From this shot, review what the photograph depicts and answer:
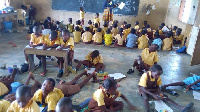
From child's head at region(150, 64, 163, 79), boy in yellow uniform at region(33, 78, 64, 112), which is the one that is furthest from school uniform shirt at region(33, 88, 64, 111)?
child's head at region(150, 64, 163, 79)

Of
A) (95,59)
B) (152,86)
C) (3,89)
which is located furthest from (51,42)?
(152,86)

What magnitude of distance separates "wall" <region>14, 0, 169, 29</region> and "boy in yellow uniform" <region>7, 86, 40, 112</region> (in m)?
8.31

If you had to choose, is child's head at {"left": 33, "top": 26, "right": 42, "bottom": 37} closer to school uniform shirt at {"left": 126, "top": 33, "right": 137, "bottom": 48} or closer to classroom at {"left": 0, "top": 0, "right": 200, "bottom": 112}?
classroom at {"left": 0, "top": 0, "right": 200, "bottom": 112}

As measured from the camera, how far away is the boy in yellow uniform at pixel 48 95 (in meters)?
2.70

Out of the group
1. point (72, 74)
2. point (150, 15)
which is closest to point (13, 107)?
point (72, 74)

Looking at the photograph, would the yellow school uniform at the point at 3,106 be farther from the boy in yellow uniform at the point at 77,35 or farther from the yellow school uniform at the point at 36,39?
the boy in yellow uniform at the point at 77,35

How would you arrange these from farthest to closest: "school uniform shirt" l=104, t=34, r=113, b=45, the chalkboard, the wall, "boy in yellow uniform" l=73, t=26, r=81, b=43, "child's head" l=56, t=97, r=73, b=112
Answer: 1. the chalkboard
2. the wall
3. "boy in yellow uniform" l=73, t=26, r=81, b=43
4. "school uniform shirt" l=104, t=34, r=113, b=45
5. "child's head" l=56, t=97, r=73, b=112

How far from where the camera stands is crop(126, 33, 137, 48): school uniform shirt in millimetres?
6777

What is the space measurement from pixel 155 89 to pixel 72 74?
1.90m

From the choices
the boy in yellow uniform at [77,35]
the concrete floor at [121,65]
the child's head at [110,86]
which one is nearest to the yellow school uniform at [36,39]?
the concrete floor at [121,65]

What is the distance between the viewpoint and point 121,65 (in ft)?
17.3

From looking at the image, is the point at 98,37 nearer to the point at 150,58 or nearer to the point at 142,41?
the point at 142,41

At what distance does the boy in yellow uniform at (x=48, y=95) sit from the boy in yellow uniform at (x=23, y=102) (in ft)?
1.17

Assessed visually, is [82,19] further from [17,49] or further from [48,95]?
[48,95]
